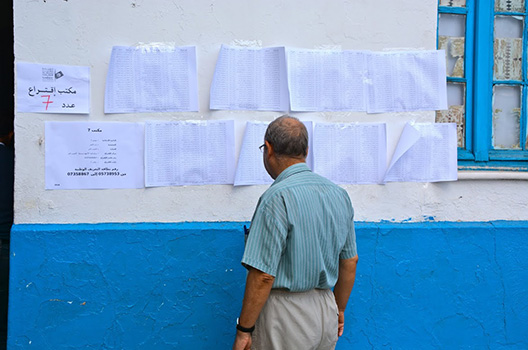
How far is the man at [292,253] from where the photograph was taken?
209 cm

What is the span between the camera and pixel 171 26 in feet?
9.96

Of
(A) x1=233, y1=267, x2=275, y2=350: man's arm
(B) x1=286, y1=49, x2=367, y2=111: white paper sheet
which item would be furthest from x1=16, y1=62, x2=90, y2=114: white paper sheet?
(A) x1=233, y1=267, x2=275, y2=350: man's arm

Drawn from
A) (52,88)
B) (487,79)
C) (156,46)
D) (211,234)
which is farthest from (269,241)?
(487,79)

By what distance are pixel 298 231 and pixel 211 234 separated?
3.43ft

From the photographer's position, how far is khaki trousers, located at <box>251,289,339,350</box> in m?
2.18

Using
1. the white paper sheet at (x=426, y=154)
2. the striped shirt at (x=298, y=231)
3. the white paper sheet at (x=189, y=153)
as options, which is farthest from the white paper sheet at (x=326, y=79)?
the striped shirt at (x=298, y=231)

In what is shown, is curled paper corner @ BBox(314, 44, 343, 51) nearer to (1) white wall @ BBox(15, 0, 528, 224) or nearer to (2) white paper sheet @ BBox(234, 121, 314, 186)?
(1) white wall @ BBox(15, 0, 528, 224)

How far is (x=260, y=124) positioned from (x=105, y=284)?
53.9 inches

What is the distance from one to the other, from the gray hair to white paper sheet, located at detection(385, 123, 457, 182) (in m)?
1.23

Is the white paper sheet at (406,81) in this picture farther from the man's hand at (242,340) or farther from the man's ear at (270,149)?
the man's hand at (242,340)

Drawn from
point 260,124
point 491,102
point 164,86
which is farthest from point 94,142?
point 491,102

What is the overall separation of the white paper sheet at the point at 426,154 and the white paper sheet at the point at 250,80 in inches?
33.0

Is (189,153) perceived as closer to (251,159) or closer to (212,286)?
(251,159)

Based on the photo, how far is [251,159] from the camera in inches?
122
